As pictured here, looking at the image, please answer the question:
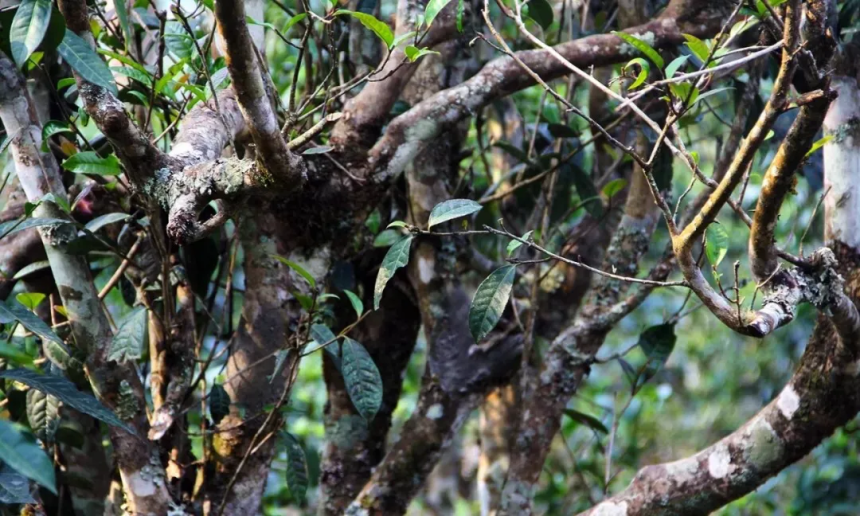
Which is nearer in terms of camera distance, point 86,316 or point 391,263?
point 391,263

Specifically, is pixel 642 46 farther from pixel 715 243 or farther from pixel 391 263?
pixel 391 263

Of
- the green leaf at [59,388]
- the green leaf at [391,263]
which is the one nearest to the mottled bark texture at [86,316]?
the green leaf at [59,388]

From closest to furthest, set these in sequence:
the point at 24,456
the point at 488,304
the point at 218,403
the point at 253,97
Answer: the point at 24,456 → the point at 253,97 → the point at 488,304 → the point at 218,403

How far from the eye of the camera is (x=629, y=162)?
6.88ft

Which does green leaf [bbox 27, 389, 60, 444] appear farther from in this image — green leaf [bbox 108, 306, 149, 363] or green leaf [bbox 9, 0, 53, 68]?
green leaf [bbox 9, 0, 53, 68]

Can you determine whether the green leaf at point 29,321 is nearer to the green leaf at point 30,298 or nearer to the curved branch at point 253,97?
the green leaf at point 30,298

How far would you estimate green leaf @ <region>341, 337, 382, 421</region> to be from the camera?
130 cm

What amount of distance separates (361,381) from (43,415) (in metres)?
0.54

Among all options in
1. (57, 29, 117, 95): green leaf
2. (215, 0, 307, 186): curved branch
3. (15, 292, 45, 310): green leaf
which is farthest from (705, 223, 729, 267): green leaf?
(15, 292, 45, 310): green leaf

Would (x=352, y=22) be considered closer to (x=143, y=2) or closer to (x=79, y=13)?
(x=143, y=2)

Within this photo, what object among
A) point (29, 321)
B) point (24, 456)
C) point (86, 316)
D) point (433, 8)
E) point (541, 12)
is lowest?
point (24, 456)

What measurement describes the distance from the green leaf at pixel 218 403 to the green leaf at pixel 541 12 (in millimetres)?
989

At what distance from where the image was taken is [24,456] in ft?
2.21

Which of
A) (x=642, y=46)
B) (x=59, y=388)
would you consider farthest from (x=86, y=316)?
(x=642, y=46)
